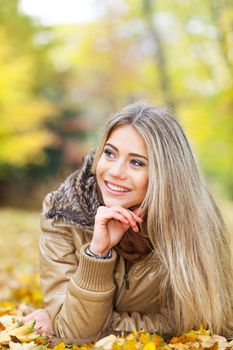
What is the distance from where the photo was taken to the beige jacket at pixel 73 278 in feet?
8.52

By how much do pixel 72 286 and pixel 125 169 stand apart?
608mm

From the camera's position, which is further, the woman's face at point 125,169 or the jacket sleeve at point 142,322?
the jacket sleeve at point 142,322

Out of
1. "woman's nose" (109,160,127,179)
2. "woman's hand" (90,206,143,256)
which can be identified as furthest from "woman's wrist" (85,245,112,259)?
"woman's nose" (109,160,127,179)

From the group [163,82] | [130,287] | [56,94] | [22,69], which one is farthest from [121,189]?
[56,94]

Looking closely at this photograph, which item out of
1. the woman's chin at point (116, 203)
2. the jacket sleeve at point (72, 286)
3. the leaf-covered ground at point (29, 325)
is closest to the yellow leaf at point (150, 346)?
the leaf-covered ground at point (29, 325)

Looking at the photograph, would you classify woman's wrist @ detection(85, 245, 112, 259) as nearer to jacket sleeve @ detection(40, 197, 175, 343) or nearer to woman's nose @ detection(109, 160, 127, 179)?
jacket sleeve @ detection(40, 197, 175, 343)

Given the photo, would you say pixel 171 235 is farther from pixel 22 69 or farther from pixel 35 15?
pixel 35 15

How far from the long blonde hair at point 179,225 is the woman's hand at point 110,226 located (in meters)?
0.10

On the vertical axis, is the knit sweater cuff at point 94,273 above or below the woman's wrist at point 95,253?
below

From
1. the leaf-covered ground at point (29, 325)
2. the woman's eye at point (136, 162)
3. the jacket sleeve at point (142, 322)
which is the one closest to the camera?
the leaf-covered ground at point (29, 325)

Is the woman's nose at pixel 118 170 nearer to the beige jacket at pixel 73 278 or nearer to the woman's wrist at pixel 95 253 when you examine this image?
the beige jacket at pixel 73 278

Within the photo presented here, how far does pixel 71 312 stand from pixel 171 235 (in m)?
0.61

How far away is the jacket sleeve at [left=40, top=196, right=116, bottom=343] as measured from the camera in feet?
8.23

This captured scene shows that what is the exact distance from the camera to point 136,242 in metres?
2.72
